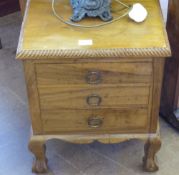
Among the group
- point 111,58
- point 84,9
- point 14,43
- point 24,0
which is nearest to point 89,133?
point 111,58

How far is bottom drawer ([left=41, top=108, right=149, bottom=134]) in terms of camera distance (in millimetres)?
1344

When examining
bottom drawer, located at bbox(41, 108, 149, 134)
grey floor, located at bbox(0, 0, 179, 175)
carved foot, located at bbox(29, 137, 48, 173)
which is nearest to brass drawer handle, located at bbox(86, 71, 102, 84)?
bottom drawer, located at bbox(41, 108, 149, 134)

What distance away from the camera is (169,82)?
1615mm

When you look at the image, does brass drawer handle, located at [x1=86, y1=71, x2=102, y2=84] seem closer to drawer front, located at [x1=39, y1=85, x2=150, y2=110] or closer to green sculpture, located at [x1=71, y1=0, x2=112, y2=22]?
drawer front, located at [x1=39, y1=85, x2=150, y2=110]

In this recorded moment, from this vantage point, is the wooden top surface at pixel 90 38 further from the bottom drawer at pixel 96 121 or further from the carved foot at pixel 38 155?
the carved foot at pixel 38 155

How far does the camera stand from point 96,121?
136 cm

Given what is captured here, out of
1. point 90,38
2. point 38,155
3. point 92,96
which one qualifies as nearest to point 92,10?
point 90,38

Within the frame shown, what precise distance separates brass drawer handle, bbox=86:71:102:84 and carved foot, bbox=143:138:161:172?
299 mm

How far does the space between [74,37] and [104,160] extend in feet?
1.79

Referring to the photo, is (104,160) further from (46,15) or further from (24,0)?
(24,0)

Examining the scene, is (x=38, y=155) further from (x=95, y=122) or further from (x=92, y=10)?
(x=92, y=10)

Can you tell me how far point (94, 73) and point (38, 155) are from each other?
0.40 metres

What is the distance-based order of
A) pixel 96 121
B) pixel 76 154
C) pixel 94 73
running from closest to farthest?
1. pixel 94 73
2. pixel 96 121
3. pixel 76 154

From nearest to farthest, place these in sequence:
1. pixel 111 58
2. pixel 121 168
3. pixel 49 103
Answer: pixel 111 58
pixel 49 103
pixel 121 168
